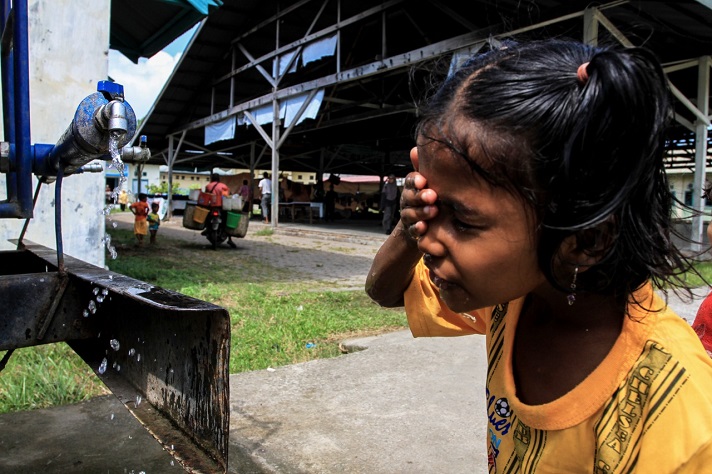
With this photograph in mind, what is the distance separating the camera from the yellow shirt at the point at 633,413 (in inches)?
27.2

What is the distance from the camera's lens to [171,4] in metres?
5.21

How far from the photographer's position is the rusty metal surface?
3.20 feet

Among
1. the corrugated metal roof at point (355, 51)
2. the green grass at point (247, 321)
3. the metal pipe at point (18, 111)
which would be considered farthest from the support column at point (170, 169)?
the metal pipe at point (18, 111)

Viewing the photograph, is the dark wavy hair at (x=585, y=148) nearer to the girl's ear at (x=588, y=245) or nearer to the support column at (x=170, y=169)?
the girl's ear at (x=588, y=245)

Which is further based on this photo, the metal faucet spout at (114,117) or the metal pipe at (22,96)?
the metal pipe at (22,96)

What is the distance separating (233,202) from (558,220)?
29.4 ft

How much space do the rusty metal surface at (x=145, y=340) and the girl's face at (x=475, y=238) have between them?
0.41 m

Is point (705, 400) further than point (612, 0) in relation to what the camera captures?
No

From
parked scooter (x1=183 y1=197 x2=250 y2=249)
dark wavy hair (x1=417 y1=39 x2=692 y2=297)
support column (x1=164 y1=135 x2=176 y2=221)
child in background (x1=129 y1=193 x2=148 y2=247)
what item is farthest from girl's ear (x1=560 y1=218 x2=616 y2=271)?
support column (x1=164 y1=135 x2=176 y2=221)

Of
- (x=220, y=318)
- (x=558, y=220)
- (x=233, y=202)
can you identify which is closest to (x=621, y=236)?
(x=558, y=220)

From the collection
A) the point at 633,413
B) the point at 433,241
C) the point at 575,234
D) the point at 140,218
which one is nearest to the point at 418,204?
the point at 433,241

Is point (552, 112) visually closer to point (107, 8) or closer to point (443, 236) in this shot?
point (443, 236)

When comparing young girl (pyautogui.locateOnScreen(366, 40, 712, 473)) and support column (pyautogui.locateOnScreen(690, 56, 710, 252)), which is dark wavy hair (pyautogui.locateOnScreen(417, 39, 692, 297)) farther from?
support column (pyautogui.locateOnScreen(690, 56, 710, 252))

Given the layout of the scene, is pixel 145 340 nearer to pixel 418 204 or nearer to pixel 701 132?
pixel 418 204
